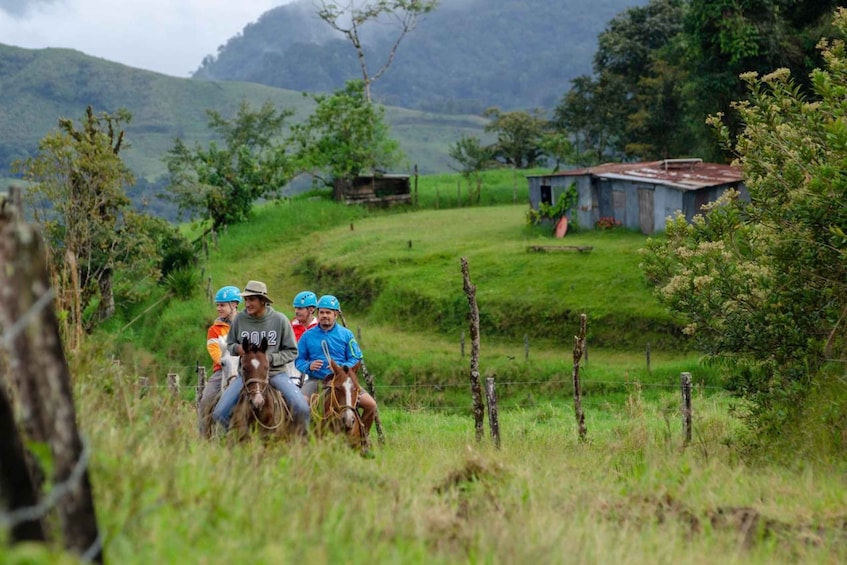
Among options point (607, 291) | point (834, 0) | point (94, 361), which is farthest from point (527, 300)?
point (94, 361)

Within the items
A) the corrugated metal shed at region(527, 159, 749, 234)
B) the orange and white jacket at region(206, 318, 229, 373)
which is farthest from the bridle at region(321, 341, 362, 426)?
the corrugated metal shed at region(527, 159, 749, 234)

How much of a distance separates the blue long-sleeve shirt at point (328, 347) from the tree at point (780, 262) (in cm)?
469

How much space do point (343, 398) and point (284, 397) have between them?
3.04ft

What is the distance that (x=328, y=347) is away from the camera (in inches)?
501

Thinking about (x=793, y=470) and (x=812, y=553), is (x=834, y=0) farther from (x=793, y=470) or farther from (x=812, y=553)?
(x=812, y=553)

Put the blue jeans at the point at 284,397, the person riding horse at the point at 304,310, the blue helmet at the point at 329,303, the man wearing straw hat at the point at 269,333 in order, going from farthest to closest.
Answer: the person riding horse at the point at 304,310
the blue helmet at the point at 329,303
the man wearing straw hat at the point at 269,333
the blue jeans at the point at 284,397

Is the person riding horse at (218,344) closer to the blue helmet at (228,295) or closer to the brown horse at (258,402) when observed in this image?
the blue helmet at (228,295)

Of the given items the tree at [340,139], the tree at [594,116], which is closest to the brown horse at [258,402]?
the tree at [340,139]

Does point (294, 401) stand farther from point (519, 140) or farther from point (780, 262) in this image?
point (519, 140)

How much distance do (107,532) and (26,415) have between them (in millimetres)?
897

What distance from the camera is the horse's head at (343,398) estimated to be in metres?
11.7

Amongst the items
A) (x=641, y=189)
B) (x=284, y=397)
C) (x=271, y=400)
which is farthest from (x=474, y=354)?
(x=641, y=189)

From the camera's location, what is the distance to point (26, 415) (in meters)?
4.39

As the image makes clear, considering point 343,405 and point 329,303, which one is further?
point 329,303
